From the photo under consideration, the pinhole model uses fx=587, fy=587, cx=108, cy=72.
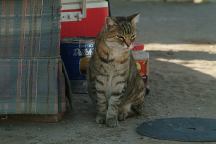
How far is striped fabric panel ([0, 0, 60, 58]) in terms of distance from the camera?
570 centimetres

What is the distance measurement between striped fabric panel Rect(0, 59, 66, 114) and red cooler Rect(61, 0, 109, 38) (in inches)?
62.2

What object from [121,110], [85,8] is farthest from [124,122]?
[85,8]

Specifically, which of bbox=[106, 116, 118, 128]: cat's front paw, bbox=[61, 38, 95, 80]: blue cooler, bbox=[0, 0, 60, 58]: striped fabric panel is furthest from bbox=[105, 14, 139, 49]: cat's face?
bbox=[61, 38, 95, 80]: blue cooler

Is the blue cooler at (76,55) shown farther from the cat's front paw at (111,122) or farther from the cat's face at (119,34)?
the cat's front paw at (111,122)

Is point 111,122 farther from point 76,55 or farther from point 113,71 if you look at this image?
point 76,55

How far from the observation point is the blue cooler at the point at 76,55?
686 centimetres

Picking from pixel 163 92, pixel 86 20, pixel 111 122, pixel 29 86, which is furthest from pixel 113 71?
pixel 86 20

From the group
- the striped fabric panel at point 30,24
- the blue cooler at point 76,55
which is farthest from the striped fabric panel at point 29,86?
the blue cooler at point 76,55

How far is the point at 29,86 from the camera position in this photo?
5656 mm

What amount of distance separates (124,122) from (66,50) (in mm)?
1323

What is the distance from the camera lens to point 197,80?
7.87 metres

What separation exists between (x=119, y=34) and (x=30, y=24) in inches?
34.4

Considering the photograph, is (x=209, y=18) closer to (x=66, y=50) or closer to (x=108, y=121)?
(x=66, y=50)

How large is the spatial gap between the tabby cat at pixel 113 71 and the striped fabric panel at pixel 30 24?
50 centimetres
